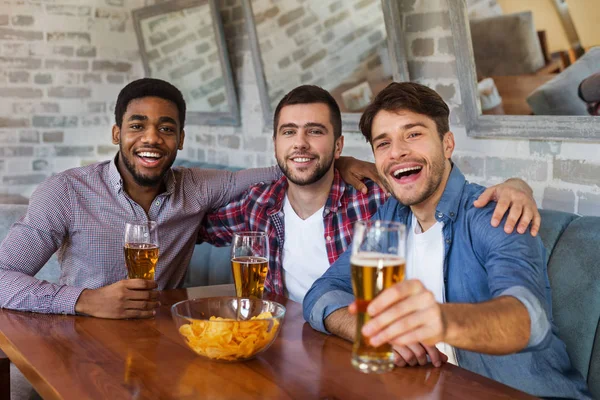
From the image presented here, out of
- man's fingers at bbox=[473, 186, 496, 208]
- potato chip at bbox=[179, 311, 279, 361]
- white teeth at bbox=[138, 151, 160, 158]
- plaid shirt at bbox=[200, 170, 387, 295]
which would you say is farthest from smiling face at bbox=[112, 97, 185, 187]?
man's fingers at bbox=[473, 186, 496, 208]

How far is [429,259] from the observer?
5.99 ft

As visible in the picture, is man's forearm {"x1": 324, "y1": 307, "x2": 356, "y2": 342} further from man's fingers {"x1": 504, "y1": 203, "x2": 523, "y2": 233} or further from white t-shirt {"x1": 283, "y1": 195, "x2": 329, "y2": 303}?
white t-shirt {"x1": 283, "y1": 195, "x2": 329, "y2": 303}

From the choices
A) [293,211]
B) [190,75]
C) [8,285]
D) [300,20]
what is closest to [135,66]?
[190,75]

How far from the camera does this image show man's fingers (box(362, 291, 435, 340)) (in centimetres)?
104

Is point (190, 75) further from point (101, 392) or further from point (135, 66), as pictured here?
point (101, 392)

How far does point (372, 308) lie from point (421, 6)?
219 cm

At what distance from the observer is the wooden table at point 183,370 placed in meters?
1.29

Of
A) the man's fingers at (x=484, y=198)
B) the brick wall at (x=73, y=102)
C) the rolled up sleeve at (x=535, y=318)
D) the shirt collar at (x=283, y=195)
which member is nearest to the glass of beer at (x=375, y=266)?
the rolled up sleeve at (x=535, y=318)

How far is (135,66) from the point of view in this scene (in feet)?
17.7

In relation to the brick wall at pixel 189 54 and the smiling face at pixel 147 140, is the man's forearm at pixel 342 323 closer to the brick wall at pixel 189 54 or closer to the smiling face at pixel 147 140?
the smiling face at pixel 147 140

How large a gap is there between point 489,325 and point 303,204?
1291 millimetres

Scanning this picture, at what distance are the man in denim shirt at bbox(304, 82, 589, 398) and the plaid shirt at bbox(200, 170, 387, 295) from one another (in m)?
0.34

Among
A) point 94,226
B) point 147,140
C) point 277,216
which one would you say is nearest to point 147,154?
point 147,140

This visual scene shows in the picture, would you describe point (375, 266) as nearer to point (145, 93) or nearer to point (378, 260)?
point (378, 260)
